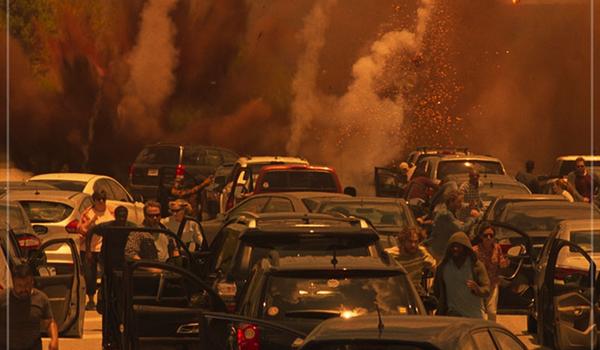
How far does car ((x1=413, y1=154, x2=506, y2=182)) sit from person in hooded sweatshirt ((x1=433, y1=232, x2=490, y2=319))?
15911mm

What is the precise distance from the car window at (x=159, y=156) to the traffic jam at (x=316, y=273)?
13422mm

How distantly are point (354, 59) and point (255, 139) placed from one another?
13.5 feet

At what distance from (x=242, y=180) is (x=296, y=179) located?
13.7 ft

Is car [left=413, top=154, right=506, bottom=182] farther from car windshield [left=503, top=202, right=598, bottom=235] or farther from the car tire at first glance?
the car tire

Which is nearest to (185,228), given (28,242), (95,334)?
(28,242)

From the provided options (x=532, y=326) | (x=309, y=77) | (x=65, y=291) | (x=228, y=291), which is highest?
(x=309, y=77)

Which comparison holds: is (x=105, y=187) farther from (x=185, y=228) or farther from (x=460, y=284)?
(x=460, y=284)

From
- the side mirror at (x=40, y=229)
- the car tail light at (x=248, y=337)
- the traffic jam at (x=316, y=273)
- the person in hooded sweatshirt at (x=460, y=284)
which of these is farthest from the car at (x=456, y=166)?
the car tail light at (x=248, y=337)

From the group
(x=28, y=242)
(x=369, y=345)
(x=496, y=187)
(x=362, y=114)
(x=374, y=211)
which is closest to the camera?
(x=369, y=345)

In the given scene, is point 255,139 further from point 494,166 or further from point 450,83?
point 494,166

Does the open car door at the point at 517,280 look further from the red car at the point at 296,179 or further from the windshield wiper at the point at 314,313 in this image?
the red car at the point at 296,179

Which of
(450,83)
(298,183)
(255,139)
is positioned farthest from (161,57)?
(298,183)

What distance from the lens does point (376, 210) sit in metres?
24.8

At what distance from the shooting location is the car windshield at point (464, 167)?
34188 mm
